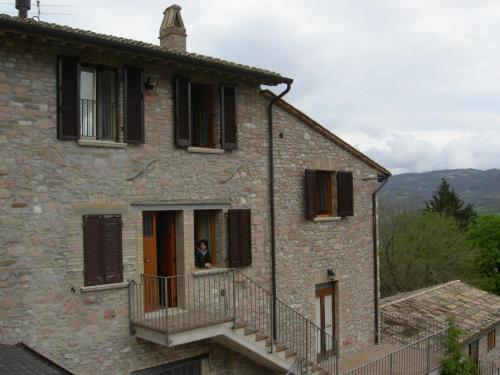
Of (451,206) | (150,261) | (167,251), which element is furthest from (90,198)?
(451,206)

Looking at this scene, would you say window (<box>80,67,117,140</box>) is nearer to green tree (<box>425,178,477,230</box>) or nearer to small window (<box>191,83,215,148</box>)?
small window (<box>191,83,215,148</box>)

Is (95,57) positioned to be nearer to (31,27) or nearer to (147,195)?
(31,27)

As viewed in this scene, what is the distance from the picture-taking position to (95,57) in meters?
9.45

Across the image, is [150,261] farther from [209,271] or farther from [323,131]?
[323,131]

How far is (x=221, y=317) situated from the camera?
10109 mm

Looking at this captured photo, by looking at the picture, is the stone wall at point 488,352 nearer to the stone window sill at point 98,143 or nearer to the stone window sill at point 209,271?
the stone window sill at point 209,271

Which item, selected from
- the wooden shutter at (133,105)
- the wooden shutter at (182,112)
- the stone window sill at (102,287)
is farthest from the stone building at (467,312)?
the wooden shutter at (133,105)

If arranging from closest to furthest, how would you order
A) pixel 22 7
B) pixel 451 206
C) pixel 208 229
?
pixel 22 7
pixel 208 229
pixel 451 206

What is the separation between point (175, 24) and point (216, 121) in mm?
3045

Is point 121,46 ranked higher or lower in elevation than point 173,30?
A: lower

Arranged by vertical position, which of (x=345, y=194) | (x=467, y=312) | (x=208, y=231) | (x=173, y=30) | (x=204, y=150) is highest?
(x=173, y=30)

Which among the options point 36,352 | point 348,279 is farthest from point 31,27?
point 348,279

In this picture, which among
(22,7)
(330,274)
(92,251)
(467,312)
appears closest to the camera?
(92,251)

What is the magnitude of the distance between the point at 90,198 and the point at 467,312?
1474 cm
